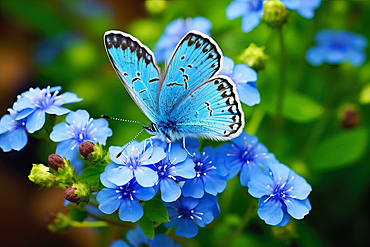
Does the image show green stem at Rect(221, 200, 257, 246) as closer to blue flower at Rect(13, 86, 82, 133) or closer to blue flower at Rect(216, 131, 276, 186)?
blue flower at Rect(216, 131, 276, 186)

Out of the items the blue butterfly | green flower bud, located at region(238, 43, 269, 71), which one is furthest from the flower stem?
the blue butterfly

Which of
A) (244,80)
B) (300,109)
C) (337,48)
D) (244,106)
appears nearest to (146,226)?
(244,80)

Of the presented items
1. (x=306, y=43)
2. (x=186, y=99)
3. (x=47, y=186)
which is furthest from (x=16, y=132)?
(x=306, y=43)

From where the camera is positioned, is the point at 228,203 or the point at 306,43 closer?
the point at 228,203

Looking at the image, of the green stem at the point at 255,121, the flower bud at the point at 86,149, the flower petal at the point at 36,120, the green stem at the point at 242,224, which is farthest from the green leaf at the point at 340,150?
the flower petal at the point at 36,120

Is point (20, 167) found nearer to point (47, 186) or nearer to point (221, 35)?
point (47, 186)

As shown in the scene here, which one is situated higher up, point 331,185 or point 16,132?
point 16,132

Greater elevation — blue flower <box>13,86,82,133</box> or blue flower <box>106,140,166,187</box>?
blue flower <box>13,86,82,133</box>
